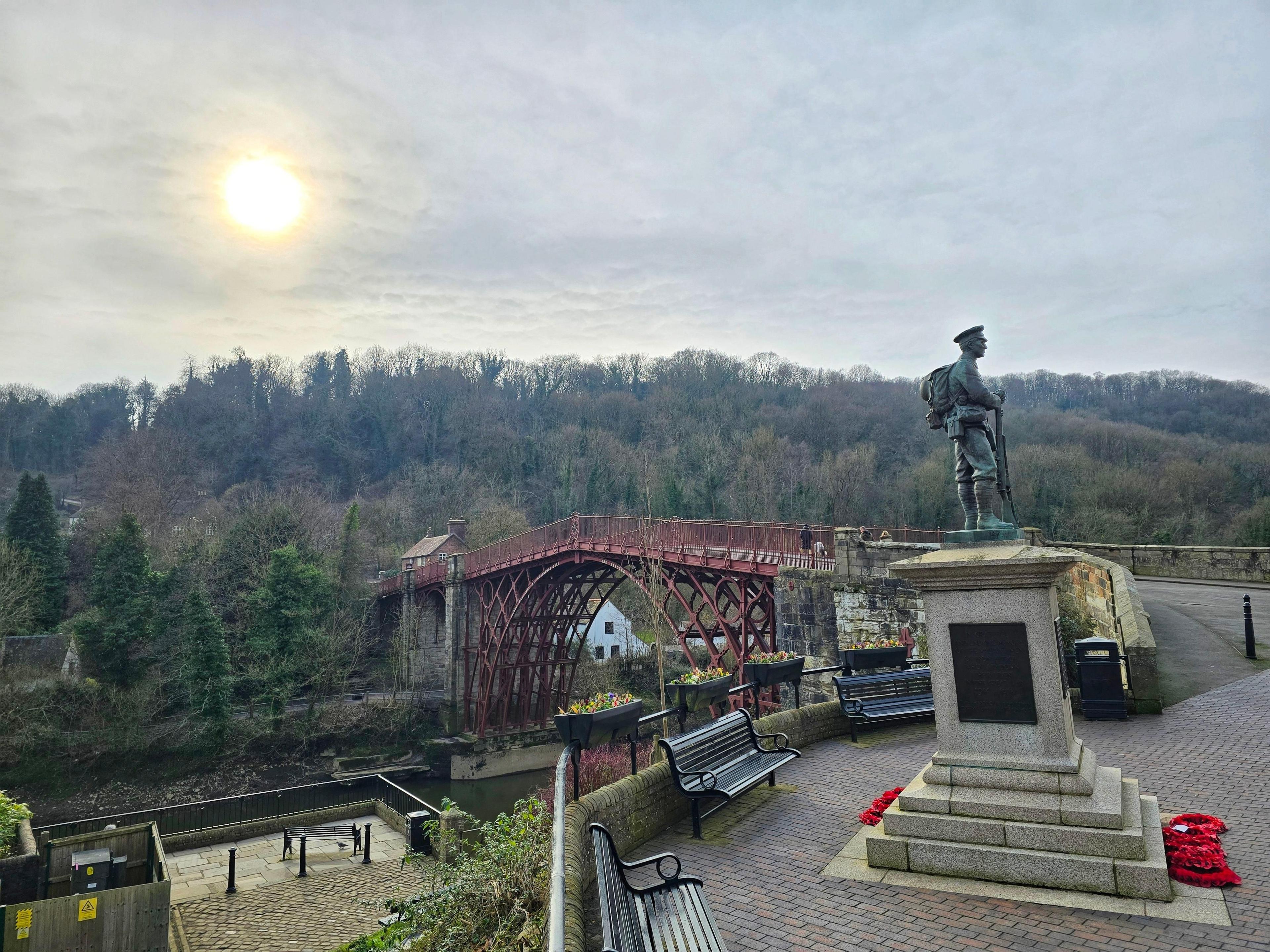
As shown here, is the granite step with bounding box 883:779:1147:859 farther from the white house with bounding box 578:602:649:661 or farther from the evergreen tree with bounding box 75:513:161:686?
the white house with bounding box 578:602:649:661

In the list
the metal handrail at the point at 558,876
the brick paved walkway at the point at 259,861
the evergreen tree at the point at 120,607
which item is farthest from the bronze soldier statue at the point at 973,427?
the evergreen tree at the point at 120,607

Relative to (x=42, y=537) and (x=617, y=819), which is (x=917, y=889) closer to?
(x=617, y=819)

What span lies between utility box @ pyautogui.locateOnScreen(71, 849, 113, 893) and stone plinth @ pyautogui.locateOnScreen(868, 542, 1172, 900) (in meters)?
13.4

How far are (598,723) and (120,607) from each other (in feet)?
104

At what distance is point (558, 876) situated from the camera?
3072 mm

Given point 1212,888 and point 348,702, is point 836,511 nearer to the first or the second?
point 348,702

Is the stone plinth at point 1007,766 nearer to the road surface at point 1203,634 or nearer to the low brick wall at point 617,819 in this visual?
the low brick wall at point 617,819

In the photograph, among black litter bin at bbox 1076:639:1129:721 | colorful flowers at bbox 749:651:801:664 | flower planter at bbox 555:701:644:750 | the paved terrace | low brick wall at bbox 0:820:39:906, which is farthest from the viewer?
low brick wall at bbox 0:820:39:906

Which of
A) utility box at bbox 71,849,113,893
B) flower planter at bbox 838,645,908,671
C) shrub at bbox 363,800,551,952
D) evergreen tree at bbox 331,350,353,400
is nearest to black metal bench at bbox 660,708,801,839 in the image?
shrub at bbox 363,800,551,952

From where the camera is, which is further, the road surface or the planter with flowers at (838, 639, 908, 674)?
the road surface

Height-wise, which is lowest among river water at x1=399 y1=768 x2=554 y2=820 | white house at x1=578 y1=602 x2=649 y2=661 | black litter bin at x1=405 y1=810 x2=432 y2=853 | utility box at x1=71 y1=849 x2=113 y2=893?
river water at x1=399 y1=768 x2=554 y2=820

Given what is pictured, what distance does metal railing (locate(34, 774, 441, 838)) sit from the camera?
69.3ft

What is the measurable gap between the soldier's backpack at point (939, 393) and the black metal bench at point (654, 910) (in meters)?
4.13

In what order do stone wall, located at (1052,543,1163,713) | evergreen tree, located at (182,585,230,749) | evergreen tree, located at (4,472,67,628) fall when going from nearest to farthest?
stone wall, located at (1052,543,1163,713) < evergreen tree, located at (182,585,230,749) < evergreen tree, located at (4,472,67,628)
